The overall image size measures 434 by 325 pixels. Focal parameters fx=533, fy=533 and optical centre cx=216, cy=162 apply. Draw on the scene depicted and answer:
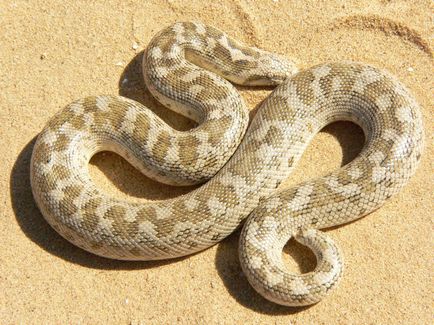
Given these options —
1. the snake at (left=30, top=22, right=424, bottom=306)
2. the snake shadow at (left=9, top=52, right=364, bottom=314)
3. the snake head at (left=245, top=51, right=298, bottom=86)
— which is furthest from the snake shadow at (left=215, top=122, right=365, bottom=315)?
the snake head at (left=245, top=51, right=298, bottom=86)

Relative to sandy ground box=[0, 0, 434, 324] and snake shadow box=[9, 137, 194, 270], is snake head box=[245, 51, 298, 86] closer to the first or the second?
sandy ground box=[0, 0, 434, 324]

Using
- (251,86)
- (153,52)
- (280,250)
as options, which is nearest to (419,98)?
(251,86)

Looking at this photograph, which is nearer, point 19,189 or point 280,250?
point 280,250

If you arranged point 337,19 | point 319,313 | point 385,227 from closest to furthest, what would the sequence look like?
point 319,313
point 385,227
point 337,19

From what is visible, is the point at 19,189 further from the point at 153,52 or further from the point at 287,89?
the point at 287,89

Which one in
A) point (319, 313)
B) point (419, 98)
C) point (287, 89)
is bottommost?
point (319, 313)

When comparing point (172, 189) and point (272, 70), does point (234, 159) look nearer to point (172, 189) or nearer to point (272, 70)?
point (172, 189)
